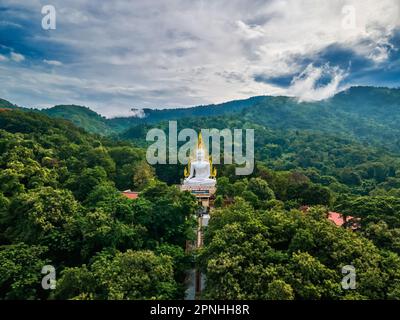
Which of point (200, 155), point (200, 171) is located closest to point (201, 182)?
point (200, 171)

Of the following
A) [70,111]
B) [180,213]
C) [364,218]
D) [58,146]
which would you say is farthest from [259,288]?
[70,111]

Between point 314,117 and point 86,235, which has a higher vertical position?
point 314,117

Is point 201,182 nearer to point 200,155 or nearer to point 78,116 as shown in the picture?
point 200,155

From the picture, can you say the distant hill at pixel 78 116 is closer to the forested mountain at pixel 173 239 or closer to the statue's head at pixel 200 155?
the forested mountain at pixel 173 239

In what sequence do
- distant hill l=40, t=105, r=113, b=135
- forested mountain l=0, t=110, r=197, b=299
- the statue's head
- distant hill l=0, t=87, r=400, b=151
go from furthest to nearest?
distant hill l=0, t=87, r=400, b=151 < distant hill l=40, t=105, r=113, b=135 < the statue's head < forested mountain l=0, t=110, r=197, b=299

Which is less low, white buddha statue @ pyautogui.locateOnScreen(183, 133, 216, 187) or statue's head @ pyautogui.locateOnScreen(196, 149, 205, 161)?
→ statue's head @ pyautogui.locateOnScreen(196, 149, 205, 161)

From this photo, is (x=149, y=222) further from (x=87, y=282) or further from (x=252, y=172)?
(x=252, y=172)

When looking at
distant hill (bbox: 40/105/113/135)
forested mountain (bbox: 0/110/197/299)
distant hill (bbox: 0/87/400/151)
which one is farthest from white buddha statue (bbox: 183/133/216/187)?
distant hill (bbox: 40/105/113/135)

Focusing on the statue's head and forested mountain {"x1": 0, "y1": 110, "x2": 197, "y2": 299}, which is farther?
the statue's head

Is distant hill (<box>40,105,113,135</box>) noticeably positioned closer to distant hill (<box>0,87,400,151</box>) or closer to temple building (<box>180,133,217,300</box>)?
distant hill (<box>0,87,400,151</box>)

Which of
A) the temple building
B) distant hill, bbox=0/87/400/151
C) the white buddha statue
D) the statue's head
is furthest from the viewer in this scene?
distant hill, bbox=0/87/400/151
